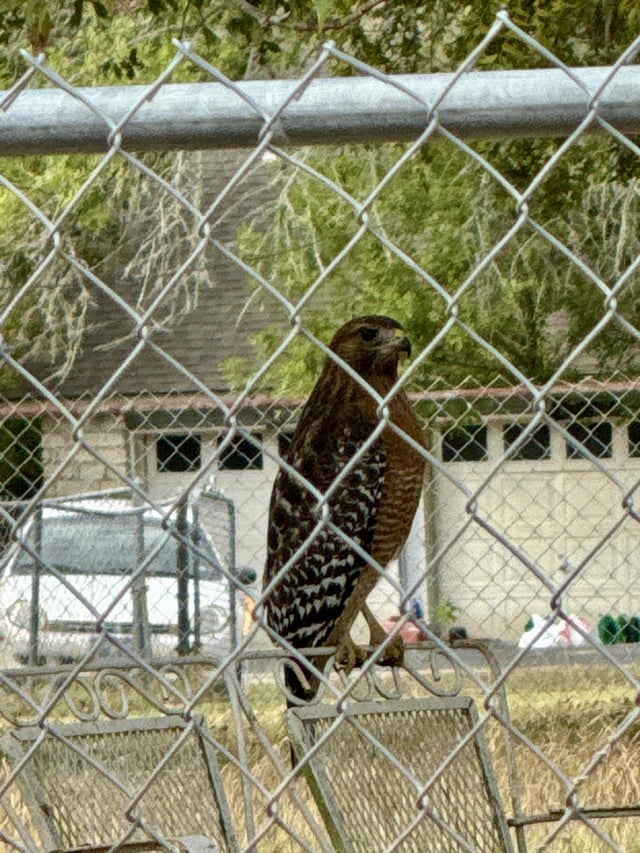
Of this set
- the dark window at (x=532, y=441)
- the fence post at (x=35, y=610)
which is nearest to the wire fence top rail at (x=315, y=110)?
the fence post at (x=35, y=610)

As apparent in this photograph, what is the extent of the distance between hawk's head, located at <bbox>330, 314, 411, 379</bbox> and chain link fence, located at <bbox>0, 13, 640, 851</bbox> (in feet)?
2.43

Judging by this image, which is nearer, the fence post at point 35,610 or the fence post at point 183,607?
the fence post at point 35,610

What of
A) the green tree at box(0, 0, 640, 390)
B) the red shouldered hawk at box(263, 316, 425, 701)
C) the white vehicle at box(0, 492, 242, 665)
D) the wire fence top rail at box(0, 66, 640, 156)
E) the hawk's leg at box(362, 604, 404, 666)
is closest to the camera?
the wire fence top rail at box(0, 66, 640, 156)

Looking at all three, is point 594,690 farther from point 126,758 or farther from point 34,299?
point 34,299

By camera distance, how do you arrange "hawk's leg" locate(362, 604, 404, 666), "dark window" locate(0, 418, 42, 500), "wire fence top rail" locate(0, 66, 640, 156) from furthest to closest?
"dark window" locate(0, 418, 42, 500) < "hawk's leg" locate(362, 604, 404, 666) < "wire fence top rail" locate(0, 66, 640, 156)

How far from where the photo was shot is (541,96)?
188 centimetres

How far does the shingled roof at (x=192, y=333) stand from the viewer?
18.5 metres

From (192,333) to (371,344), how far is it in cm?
1351

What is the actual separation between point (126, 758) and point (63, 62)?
418 inches

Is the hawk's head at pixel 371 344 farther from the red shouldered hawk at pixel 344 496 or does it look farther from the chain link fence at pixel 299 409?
the chain link fence at pixel 299 409

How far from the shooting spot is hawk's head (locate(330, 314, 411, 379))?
5.51 metres

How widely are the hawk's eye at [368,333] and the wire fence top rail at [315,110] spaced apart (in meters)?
3.65

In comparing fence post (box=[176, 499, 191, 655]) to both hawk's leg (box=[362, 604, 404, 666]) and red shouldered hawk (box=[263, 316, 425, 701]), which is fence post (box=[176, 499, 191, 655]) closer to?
red shouldered hawk (box=[263, 316, 425, 701])

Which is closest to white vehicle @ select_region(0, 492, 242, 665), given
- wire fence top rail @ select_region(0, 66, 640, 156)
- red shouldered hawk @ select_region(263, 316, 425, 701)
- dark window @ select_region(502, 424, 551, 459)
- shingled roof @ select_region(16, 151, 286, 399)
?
red shouldered hawk @ select_region(263, 316, 425, 701)
